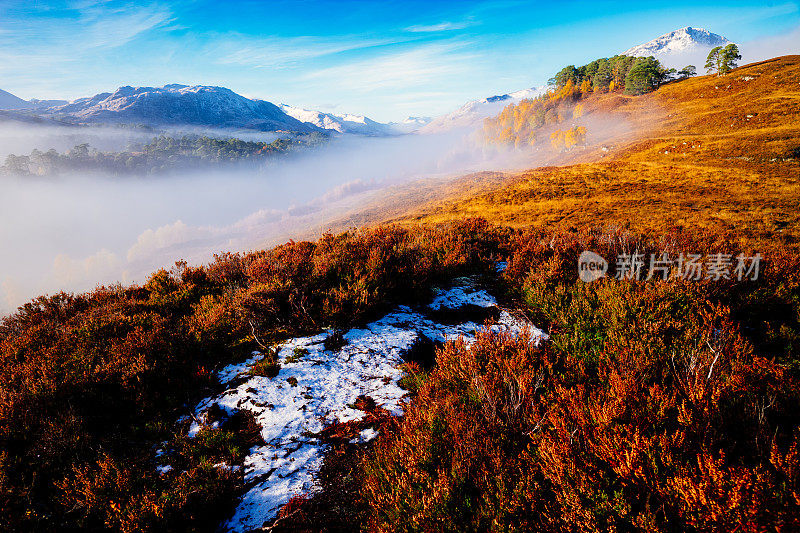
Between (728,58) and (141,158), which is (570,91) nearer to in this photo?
(728,58)

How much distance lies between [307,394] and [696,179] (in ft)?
134

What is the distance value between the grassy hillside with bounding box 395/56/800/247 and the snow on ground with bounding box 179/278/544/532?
22168 mm

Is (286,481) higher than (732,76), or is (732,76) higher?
(732,76)

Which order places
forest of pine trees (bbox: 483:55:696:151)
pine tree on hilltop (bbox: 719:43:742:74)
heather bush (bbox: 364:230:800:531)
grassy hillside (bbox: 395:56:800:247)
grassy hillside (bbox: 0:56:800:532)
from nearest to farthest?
heather bush (bbox: 364:230:800:531) < grassy hillside (bbox: 0:56:800:532) < grassy hillside (bbox: 395:56:800:247) < pine tree on hilltop (bbox: 719:43:742:74) < forest of pine trees (bbox: 483:55:696:151)

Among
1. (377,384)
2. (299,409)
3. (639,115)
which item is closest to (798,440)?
(377,384)

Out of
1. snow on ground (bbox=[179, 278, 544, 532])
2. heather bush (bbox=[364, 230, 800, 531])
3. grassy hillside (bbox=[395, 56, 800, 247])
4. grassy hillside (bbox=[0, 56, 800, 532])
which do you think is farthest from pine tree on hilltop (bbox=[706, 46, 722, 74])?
snow on ground (bbox=[179, 278, 544, 532])

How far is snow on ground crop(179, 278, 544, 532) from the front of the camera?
2.98 m

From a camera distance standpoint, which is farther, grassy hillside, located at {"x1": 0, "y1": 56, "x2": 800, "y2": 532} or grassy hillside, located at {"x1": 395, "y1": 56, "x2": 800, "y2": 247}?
grassy hillside, located at {"x1": 395, "y1": 56, "x2": 800, "y2": 247}

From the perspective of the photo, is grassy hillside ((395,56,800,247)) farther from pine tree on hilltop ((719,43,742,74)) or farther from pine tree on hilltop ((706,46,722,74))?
pine tree on hilltop ((706,46,722,74))

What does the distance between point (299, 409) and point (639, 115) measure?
90.7 m

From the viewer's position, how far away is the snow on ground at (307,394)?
2984 millimetres

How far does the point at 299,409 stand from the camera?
390 centimetres

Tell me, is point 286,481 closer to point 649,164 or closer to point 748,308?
point 748,308

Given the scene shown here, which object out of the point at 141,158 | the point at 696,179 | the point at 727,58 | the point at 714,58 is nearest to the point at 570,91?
the point at 714,58
